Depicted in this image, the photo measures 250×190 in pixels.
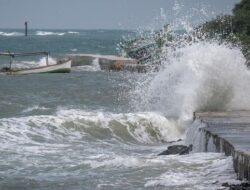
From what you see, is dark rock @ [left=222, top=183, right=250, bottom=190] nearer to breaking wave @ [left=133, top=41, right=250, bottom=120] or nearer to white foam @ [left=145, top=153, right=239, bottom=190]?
white foam @ [left=145, top=153, right=239, bottom=190]

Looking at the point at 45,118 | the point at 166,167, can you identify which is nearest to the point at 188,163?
the point at 166,167

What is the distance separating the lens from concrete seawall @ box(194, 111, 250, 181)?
11648mm

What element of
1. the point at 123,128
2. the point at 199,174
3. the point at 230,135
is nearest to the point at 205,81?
the point at 123,128

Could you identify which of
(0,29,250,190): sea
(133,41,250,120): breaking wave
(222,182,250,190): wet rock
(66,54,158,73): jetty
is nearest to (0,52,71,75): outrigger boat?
(66,54,158,73): jetty

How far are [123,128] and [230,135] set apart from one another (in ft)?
21.5

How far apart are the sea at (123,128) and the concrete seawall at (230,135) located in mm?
235

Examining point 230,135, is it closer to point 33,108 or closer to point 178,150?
point 178,150

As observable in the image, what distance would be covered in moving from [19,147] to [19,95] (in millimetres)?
12490

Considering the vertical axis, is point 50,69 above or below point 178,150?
above

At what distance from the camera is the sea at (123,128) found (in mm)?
12414

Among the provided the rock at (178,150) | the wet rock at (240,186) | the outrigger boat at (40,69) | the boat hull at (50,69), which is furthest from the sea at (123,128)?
the boat hull at (50,69)

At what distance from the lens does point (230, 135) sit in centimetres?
1404

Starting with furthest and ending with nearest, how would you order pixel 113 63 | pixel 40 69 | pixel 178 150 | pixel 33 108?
pixel 113 63 < pixel 40 69 < pixel 33 108 < pixel 178 150

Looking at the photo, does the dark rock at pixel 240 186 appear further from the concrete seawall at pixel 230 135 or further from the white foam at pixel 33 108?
the white foam at pixel 33 108
